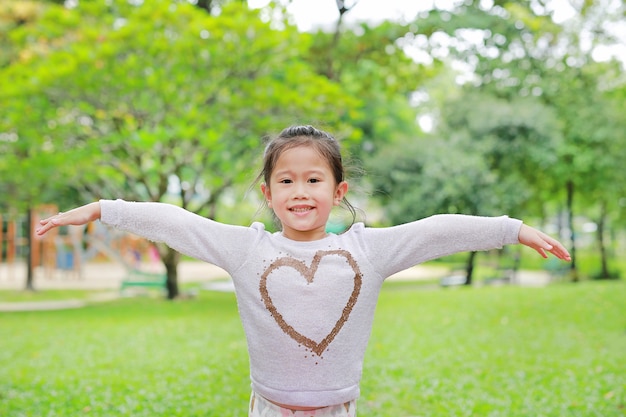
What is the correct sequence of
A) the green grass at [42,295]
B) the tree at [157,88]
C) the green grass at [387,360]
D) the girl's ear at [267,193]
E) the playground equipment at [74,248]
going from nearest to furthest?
the girl's ear at [267,193] < the green grass at [387,360] < the tree at [157,88] < the green grass at [42,295] < the playground equipment at [74,248]

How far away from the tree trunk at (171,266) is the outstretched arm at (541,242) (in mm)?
10021

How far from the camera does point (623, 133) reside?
1727cm

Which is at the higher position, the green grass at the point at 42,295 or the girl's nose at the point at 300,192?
the girl's nose at the point at 300,192

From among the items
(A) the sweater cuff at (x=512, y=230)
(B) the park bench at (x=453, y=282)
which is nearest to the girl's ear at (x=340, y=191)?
(A) the sweater cuff at (x=512, y=230)

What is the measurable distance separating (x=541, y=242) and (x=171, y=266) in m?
10.6

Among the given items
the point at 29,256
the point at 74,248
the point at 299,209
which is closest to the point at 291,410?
the point at 299,209

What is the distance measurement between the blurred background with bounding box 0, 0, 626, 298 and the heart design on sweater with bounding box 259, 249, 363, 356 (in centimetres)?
43

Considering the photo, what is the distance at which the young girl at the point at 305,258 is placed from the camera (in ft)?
7.20

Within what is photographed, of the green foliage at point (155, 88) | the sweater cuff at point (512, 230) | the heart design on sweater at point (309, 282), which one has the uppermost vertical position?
the green foliage at point (155, 88)

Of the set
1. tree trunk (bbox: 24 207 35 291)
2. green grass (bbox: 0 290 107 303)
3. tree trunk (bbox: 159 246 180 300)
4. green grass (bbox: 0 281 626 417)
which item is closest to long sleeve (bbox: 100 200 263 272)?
green grass (bbox: 0 281 626 417)

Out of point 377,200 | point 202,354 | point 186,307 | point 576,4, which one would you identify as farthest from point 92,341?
point 576,4

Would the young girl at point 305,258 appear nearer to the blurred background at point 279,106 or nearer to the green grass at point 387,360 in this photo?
the blurred background at point 279,106

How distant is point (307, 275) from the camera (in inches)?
87.3

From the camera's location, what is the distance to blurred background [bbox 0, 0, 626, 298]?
32.1 feet
